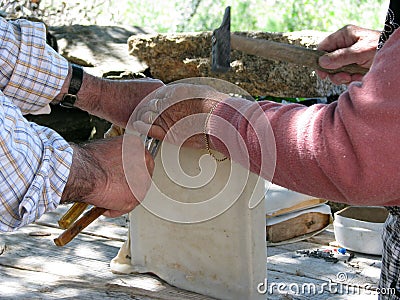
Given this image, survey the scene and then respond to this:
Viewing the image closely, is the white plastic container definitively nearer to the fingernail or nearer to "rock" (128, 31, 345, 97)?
the fingernail

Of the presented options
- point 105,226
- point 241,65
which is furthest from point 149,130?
point 241,65

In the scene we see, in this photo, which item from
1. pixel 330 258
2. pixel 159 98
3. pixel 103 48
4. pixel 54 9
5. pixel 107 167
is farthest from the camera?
pixel 54 9

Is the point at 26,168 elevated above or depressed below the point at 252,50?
below

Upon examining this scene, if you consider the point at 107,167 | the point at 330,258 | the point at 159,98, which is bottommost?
the point at 330,258

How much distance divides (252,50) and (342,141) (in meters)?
0.98

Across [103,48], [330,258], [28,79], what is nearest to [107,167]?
[28,79]

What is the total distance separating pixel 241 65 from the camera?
3.49m

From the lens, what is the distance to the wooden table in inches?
80.0

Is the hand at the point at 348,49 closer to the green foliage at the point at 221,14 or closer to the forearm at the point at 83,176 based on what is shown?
the forearm at the point at 83,176

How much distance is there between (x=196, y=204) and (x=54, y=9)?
4.60 meters

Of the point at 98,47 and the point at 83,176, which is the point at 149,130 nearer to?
the point at 83,176

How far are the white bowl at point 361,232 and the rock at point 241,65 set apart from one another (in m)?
0.86

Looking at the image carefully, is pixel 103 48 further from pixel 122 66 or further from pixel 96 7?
pixel 96 7

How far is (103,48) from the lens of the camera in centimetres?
414
